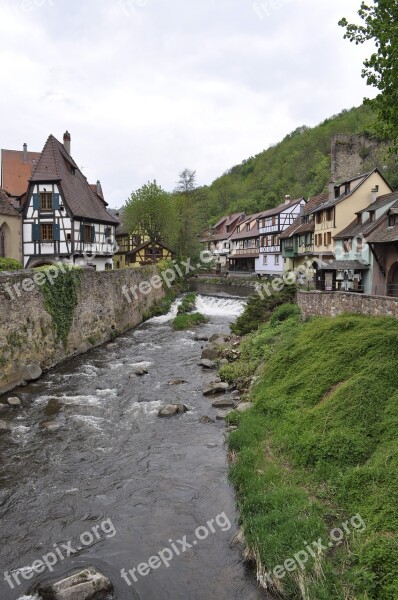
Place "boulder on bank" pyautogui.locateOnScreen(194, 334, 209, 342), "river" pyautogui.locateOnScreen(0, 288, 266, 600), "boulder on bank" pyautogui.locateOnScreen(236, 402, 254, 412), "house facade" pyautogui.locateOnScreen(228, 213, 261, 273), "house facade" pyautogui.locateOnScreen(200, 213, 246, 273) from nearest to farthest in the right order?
"river" pyautogui.locateOnScreen(0, 288, 266, 600) < "boulder on bank" pyautogui.locateOnScreen(236, 402, 254, 412) < "boulder on bank" pyautogui.locateOnScreen(194, 334, 209, 342) < "house facade" pyautogui.locateOnScreen(228, 213, 261, 273) < "house facade" pyautogui.locateOnScreen(200, 213, 246, 273)

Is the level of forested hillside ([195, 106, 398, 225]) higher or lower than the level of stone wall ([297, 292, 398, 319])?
higher

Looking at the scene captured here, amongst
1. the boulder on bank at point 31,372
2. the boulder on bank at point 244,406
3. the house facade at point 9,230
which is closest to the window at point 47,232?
the house facade at point 9,230

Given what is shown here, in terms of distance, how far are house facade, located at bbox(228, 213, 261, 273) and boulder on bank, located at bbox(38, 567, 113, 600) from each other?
186 feet

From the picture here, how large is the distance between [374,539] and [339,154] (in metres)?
65.5

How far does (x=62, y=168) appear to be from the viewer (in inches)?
1375

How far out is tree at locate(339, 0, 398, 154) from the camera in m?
9.70

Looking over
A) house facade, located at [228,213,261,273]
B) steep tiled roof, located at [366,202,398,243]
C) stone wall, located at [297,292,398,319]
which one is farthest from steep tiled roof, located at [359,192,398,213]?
house facade, located at [228,213,261,273]

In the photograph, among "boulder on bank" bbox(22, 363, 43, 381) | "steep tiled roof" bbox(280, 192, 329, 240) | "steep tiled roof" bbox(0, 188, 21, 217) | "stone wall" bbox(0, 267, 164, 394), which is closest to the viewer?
"stone wall" bbox(0, 267, 164, 394)

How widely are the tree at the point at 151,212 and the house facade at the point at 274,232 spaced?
1238 centimetres

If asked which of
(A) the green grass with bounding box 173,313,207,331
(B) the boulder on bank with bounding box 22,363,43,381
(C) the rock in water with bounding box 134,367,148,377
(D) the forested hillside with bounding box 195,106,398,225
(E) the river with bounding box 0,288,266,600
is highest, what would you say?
(D) the forested hillside with bounding box 195,106,398,225

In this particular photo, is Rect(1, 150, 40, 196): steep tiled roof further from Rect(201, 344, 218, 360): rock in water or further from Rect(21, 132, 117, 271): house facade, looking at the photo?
Rect(201, 344, 218, 360): rock in water

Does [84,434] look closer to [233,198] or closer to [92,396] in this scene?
[92,396]

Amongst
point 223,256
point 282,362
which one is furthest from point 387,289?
point 223,256

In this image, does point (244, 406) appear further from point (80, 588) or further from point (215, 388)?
point (80, 588)
